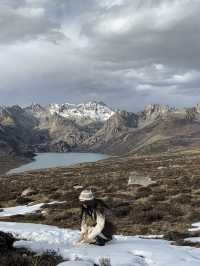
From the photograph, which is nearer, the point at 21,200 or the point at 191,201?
the point at 191,201

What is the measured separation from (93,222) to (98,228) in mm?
300

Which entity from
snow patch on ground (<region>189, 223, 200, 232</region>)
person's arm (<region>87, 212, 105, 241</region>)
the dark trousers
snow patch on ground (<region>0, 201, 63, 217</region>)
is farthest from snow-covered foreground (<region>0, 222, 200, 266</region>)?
snow patch on ground (<region>0, 201, 63, 217</region>)

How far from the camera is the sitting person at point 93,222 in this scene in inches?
528

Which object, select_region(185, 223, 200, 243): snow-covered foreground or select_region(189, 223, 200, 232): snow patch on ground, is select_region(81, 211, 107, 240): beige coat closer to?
select_region(185, 223, 200, 243): snow-covered foreground

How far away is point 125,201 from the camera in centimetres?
3105

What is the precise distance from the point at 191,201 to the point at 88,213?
15.7 metres

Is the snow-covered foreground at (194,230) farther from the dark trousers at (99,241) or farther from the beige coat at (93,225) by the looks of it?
the beige coat at (93,225)

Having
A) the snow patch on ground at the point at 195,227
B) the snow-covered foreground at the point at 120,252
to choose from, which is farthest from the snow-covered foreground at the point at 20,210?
the snow-covered foreground at the point at 120,252

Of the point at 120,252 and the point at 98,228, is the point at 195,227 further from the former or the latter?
the point at 120,252

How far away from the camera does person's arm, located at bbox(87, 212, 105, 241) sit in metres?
13.5

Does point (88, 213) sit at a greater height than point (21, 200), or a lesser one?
greater

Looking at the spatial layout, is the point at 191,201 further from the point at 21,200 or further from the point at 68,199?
the point at 21,200

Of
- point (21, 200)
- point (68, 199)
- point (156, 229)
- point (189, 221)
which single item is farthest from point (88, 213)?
point (21, 200)

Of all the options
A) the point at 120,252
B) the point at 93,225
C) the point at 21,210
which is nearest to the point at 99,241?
the point at 93,225
